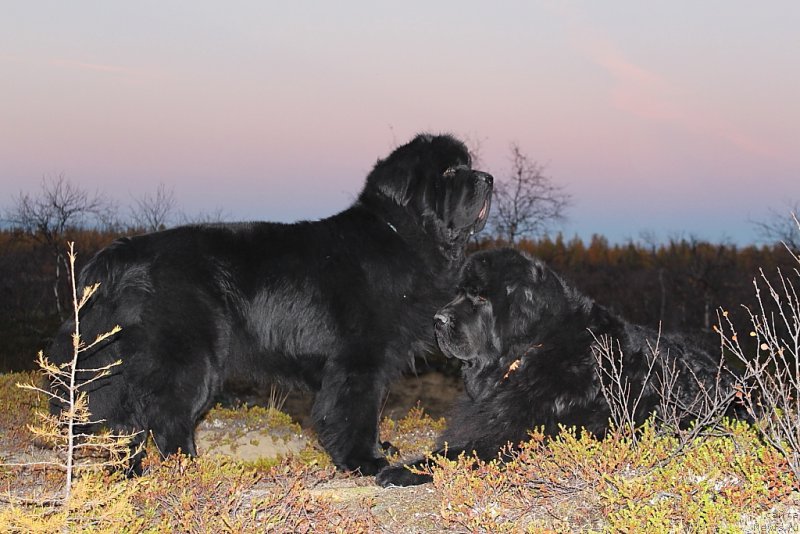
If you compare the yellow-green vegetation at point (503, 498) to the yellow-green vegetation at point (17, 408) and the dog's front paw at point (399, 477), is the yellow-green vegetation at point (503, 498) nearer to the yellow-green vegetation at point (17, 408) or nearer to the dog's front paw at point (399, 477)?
the dog's front paw at point (399, 477)

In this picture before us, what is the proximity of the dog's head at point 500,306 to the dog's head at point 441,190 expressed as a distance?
823mm

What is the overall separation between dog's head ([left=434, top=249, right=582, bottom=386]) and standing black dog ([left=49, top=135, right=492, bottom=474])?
0.76 m

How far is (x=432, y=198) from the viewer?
18.6ft

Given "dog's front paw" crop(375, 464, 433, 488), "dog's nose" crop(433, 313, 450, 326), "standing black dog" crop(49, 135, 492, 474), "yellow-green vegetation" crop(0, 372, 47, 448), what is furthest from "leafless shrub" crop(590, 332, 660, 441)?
"yellow-green vegetation" crop(0, 372, 47, 448)

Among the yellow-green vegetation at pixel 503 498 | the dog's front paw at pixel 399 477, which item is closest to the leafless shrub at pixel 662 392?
the yellow-green vegetation at pixel 503 498

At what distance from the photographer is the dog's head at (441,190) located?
5625 millimetres

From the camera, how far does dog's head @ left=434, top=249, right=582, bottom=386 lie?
4.75 m

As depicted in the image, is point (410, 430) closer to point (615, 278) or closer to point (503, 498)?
point (503, 498)

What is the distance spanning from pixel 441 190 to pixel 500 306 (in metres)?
1.22

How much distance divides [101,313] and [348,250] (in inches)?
65.5

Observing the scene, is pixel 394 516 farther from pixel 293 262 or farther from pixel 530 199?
pixel 530 199

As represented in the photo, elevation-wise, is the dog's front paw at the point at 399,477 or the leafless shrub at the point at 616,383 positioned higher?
the leafless shrub at the point at 616,383

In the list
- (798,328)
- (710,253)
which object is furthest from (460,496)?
(710,253)

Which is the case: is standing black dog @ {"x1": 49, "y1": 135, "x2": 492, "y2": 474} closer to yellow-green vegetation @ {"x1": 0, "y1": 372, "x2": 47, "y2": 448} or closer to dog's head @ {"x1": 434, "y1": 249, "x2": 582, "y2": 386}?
dog's head @ {"x1": 434, "y1": 249, "x2": 582, "y2": 386}
